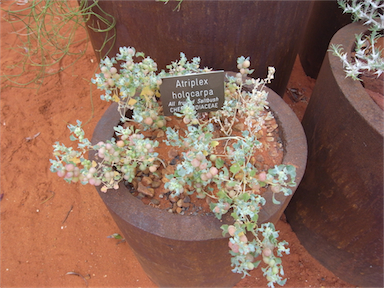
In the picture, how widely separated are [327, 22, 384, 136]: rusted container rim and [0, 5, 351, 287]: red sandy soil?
976mm

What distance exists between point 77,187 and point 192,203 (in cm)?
125

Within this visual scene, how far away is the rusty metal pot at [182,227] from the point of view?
0.91 metres

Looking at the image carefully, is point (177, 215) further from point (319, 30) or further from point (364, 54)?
point (319, 30)

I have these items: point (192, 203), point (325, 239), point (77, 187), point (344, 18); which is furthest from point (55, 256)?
point (344, 18)

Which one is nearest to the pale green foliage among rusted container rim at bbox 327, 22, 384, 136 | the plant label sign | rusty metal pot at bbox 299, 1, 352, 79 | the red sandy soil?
rusted container rim at bbox 327, 22, 384, 136

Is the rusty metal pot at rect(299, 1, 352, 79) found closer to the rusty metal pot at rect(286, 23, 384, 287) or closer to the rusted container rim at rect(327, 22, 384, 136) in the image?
the rusted container rim at rect(327, 22, 384, 136)

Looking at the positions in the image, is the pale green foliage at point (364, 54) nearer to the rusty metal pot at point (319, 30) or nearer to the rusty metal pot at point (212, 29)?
the rusty metal pot at point (212, 29)

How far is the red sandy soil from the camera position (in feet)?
5.39

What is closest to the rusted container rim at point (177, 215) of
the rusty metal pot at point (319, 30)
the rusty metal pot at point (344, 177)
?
the rusty metal pot at point (344, 177)

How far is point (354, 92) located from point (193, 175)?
68cm

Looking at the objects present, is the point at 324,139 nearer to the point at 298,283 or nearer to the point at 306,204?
the point at 306,204

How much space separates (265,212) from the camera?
36.5 inches

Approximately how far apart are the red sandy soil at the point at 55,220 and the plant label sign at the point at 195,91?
1042 mm

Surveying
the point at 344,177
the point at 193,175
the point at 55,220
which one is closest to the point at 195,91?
the point at 193,175
